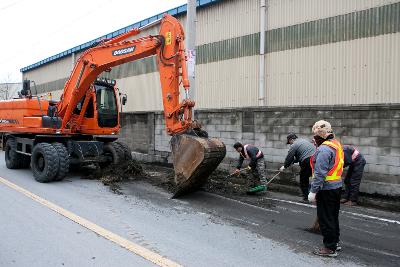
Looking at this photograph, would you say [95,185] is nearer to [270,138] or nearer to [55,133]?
[55,133]

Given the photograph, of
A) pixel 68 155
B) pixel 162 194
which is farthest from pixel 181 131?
pixel 68 155

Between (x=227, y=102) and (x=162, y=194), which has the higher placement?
(x=227, y=102)

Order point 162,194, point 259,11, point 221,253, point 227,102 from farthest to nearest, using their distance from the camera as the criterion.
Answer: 1. point 227,102
2. point 259,11
3. point 162,194
4. point 221,253

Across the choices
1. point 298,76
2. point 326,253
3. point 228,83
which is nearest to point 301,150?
point 326,253

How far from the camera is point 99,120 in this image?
11.2 m

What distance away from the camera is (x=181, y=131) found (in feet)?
26.0

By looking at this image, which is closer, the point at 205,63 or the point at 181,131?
the point at 181,131

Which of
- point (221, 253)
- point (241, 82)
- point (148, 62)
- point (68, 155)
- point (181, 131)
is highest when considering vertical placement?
point (148, 62)

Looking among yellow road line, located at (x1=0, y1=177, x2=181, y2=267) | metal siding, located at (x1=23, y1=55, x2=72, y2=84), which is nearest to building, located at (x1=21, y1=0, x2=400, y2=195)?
yellow road line, located at (x1=0, y1=177, x2=181, y2=267)

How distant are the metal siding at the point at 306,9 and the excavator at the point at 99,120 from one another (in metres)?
5.96

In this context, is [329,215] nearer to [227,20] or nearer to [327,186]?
[327,186]

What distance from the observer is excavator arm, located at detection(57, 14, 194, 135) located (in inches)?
319

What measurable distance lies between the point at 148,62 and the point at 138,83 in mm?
1532

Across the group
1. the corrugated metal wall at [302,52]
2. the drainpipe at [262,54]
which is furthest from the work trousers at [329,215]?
the drainpipe at [262,54]
